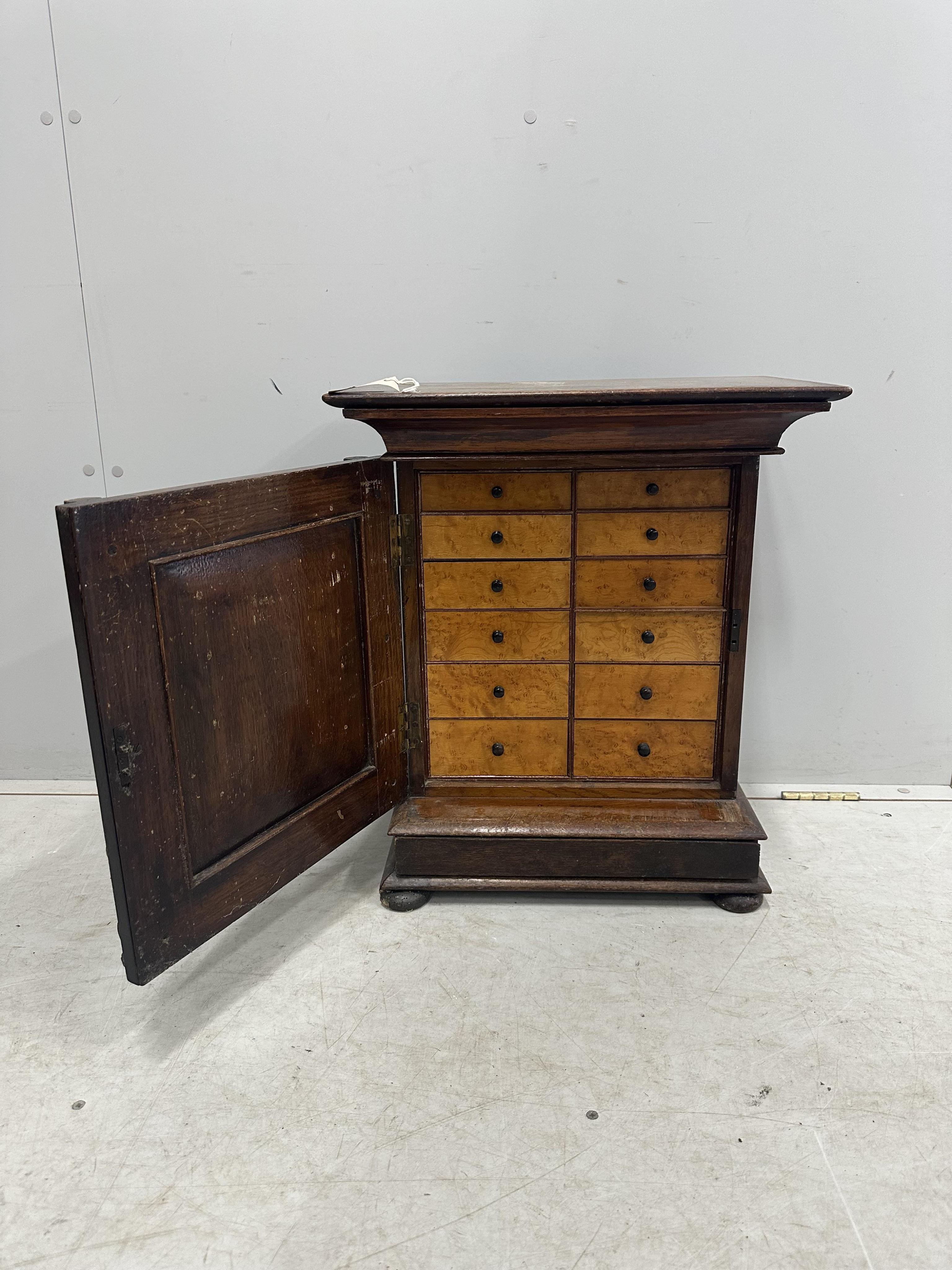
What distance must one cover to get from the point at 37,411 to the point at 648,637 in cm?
185

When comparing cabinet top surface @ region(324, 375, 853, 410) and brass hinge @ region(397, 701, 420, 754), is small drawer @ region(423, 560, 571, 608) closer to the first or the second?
brass hinge @ region(397, 701, 420, 754)

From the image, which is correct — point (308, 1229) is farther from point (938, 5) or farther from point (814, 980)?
point (938, 5)

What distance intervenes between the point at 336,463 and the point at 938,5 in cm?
188

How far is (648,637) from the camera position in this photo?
202 cm

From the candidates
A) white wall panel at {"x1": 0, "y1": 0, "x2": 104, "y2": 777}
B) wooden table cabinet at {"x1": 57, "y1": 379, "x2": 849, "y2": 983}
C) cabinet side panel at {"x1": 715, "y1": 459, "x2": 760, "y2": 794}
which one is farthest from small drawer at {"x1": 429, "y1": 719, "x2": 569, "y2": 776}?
white wall panel at {"x1": 0, "y1": 0, "x2": 104, "y2": 777}

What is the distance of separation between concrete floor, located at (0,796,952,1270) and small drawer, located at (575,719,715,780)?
32 centimetres

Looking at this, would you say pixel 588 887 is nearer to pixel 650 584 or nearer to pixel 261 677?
pixel 650 584

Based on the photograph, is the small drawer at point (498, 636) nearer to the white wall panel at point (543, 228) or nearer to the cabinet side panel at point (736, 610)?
the cabinet side panel at point (736, 610)

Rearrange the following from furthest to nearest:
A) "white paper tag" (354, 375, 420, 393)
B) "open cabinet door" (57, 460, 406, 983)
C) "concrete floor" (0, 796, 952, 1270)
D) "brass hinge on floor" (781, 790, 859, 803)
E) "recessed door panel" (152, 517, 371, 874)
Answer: "brass hinge on floor" (781, 790, 859, 803) < "white paper tag" (354, 375, 420, 393) < "recessed door panel" (152, 517, 371, 874) < "open cabinet door" (57, 460, 406, 983) < "concrete floor" (0, 796, 952, 1270)

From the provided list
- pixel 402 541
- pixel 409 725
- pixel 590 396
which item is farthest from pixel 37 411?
pixel 590 396

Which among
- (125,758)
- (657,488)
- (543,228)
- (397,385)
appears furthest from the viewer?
(543,228)

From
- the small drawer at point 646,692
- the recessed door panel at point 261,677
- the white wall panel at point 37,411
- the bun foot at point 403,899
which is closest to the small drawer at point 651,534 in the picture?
the small drawer at point 646,692

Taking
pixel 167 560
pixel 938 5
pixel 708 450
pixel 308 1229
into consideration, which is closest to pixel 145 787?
pixel 167 560

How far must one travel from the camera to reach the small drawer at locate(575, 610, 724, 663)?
203 centimetres
